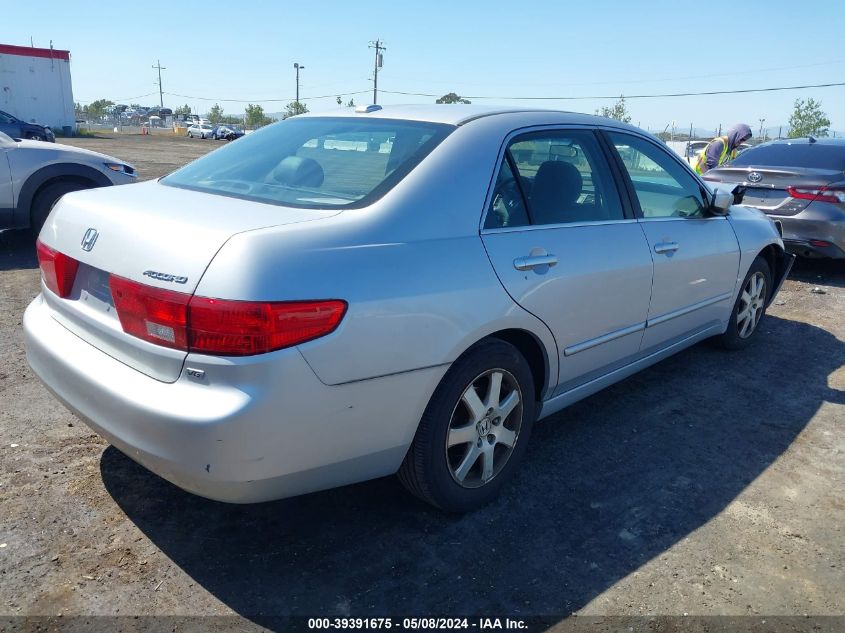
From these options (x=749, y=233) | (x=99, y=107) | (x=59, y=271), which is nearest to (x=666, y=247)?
(x=749, y=233)

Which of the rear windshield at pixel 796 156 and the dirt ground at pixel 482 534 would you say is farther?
the rear windshield at pixel 796 156

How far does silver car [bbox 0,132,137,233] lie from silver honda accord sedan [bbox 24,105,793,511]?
15.5 feet

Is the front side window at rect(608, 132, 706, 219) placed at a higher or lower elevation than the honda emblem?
higher

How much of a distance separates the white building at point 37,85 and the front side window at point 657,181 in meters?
50.3

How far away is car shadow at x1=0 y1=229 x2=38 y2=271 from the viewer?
695 centimetres

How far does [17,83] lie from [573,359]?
51716 millimetres

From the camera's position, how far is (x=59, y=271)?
270 centimetres

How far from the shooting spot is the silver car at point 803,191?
6.96 m

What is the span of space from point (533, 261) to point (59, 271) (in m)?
1.92

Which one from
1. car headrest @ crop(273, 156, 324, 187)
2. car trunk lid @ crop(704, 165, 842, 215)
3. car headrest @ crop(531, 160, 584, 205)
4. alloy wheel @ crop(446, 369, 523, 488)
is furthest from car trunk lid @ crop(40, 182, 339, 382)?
car trunk lid @ crop(704, 165, 842, 215)

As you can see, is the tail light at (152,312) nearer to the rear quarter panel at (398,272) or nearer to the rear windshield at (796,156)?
the rear quarter panel at (398,272)

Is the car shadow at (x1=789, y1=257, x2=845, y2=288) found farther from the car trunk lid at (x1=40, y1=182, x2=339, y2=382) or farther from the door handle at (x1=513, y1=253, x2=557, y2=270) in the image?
the car trunk lid at (x1=40, y1=182, x2=339, y2=382)

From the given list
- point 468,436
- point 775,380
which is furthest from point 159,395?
point 775,380

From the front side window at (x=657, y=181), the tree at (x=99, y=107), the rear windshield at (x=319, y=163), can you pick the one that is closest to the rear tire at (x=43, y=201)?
the rear windshield at (x=319, y=163)
